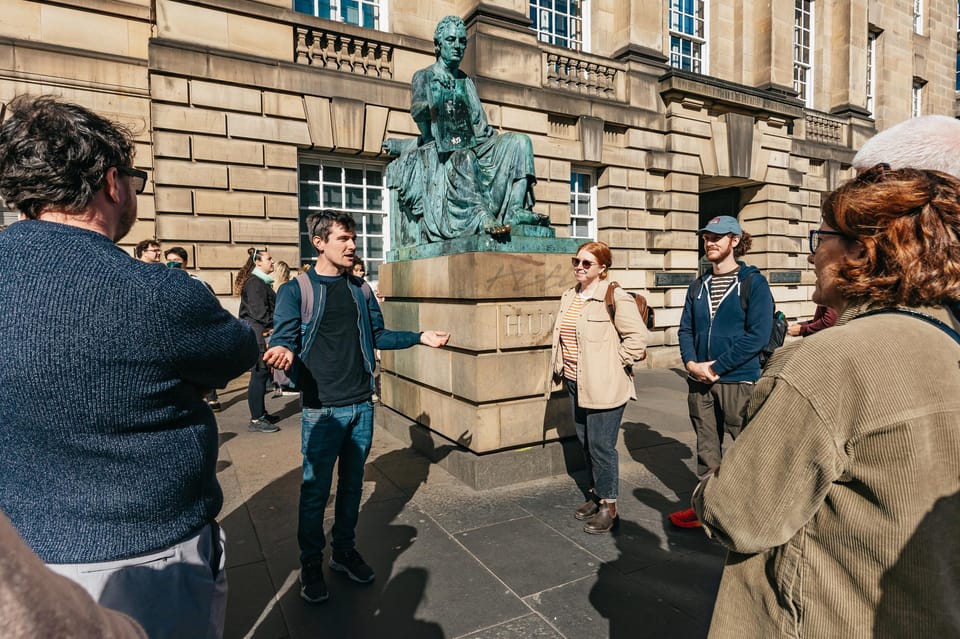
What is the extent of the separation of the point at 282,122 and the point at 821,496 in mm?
10271

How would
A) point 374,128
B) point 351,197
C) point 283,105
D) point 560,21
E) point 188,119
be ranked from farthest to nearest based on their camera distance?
point 560,21
point 351,197
point 374,128
point 283,105
point 188,119

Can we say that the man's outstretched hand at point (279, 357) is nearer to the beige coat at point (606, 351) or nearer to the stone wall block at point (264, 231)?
the beige coat at point (606, 351)

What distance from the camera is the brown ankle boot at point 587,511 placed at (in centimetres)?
400

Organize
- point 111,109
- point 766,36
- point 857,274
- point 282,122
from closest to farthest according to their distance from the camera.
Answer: point 857,274 < point 111,109 < point 282,122 < point 766,36

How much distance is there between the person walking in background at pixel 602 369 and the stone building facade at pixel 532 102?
725 centimetres

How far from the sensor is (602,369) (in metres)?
3.82

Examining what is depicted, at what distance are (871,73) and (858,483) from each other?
24313mm

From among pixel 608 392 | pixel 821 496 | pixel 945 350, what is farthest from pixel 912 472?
pixel 608 392

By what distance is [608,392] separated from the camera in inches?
149

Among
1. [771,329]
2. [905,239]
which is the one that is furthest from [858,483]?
[771,329]

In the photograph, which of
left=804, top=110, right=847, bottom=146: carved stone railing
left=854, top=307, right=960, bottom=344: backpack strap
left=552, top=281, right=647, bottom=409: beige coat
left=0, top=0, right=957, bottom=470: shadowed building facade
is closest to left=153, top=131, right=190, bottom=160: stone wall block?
left=0, top=0, right=957, bottom=470: shadowed building facade

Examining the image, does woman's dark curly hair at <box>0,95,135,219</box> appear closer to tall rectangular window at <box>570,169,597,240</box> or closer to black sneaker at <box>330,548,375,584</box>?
black sneaker at <box>330,548,375,584</box>

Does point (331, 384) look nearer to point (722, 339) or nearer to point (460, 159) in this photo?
point (722, 339)

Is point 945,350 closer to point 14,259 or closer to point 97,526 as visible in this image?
point 97,526
